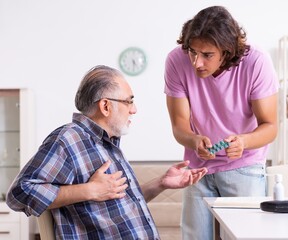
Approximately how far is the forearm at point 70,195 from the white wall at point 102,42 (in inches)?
141

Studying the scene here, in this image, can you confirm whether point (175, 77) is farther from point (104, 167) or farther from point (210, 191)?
point (104, 167)

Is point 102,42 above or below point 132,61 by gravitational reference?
above

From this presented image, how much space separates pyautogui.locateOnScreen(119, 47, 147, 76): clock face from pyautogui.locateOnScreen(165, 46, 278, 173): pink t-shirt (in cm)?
292

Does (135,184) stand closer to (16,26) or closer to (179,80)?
(179,80)

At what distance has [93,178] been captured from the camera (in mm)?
1776

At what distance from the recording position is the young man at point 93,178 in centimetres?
171

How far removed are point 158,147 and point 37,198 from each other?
3.67m

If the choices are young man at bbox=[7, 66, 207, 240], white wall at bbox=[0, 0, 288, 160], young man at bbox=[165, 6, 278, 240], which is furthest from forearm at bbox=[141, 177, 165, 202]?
white wall at bbox=[0, 0, 288, 160]

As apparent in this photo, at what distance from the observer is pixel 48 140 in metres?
1.80

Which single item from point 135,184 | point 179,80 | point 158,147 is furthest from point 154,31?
point 135,184

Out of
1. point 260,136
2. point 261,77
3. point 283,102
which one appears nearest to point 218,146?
point 260,136

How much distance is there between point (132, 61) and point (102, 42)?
0.31m

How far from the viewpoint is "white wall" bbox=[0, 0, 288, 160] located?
5.30 metres

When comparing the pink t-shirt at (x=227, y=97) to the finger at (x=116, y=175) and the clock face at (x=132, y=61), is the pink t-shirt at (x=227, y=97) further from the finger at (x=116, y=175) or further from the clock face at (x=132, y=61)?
the clock face at (x=132, y=61)
